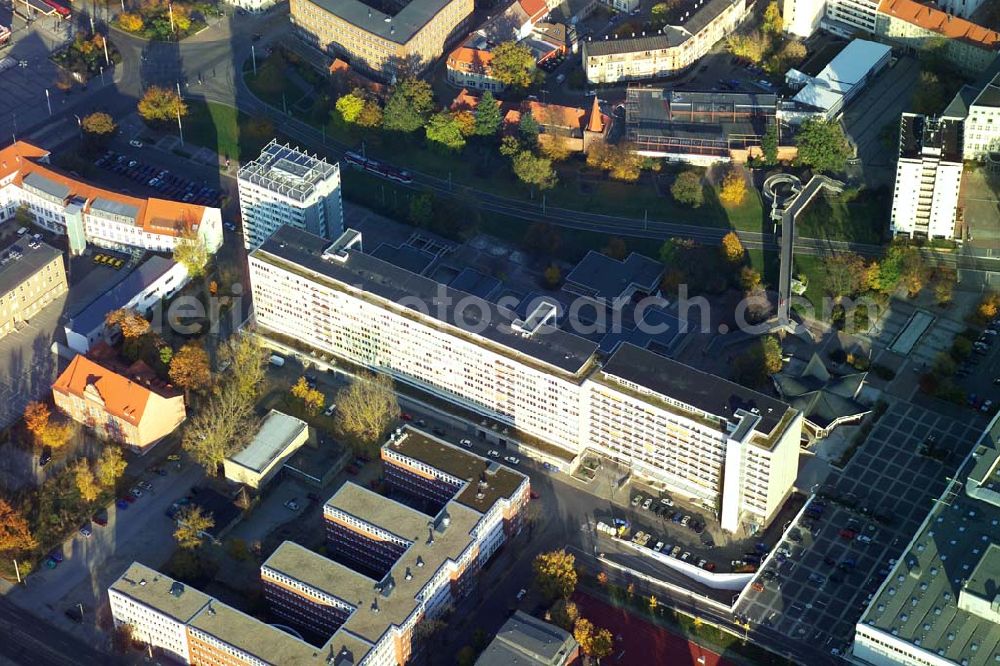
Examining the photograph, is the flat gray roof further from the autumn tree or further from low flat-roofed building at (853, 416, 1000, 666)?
low flat-roofed building at (853, 416, 1000, 666)

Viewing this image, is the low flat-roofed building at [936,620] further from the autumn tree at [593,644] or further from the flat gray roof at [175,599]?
the flat gray roof at [175,599]

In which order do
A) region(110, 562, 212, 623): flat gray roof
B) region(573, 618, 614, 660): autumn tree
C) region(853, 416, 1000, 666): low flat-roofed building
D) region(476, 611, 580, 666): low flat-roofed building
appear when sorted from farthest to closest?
region(573, 618, 614, 660): autumn tree < region(110, 562, 212, 623): flat gray roof < region(476, 611, 580, 666): low flat-roofed building < region(853, 416, 1000, 666): low flat-roofed building

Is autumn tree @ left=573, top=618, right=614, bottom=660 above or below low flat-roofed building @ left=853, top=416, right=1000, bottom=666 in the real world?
below

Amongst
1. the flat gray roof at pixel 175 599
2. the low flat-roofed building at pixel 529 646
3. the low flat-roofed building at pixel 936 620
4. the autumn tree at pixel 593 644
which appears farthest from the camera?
the autumn tree at pixel 593 644

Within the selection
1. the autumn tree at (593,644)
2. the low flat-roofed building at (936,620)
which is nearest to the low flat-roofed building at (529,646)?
the autumn tree at (593,644)

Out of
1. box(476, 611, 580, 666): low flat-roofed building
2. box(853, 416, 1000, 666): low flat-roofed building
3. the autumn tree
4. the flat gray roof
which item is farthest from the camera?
the autumn tree

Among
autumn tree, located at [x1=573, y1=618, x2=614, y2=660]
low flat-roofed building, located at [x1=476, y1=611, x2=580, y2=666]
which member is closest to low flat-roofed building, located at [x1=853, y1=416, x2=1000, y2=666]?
autumn tree, located at [x1=573, y1=618, x2=614, y2=660]

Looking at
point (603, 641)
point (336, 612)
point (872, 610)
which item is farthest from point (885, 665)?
point (336, 612)

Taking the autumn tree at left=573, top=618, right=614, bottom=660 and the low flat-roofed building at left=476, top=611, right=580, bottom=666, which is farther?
the autumn tree at left=573, top=618, right=614, bottom=660

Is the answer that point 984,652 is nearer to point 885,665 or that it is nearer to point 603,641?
point 885,665
